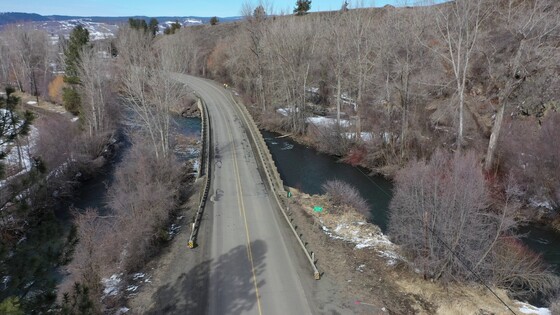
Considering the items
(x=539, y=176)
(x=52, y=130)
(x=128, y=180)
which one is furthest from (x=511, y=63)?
(x=52, y=130)

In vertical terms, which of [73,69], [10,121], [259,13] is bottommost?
[10,121]

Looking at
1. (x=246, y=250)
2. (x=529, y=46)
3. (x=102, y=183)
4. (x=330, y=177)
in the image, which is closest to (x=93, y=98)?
(x=102, y=183)

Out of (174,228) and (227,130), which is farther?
(227,130)

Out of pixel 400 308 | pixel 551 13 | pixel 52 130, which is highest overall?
pixel 551 13

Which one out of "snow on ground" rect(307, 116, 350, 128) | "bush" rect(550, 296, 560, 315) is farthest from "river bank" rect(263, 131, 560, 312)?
"bush" rect(550, 296, 560, 315)

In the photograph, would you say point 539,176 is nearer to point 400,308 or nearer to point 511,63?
point 511,63

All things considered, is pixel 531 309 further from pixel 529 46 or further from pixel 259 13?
pixel 259 13

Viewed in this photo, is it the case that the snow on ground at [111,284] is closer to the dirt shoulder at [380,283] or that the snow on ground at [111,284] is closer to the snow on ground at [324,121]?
the dirt shoulder at [380,283]

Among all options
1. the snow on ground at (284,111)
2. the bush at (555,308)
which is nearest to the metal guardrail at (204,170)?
the snow on ground at (284,111)
